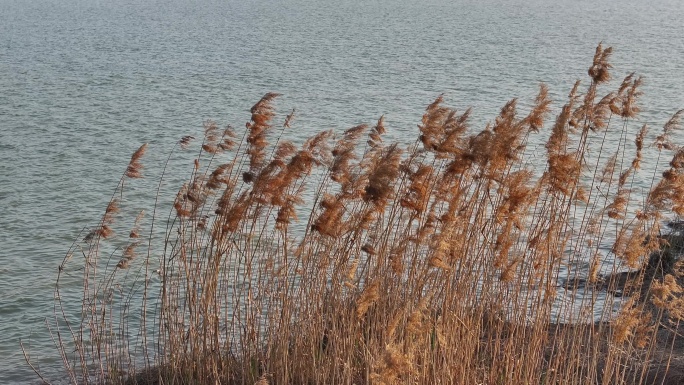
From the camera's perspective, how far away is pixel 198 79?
76.0ft

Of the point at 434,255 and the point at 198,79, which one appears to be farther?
the point at 198,79

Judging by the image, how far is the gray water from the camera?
11.8 m

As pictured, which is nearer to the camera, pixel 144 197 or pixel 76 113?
pixel 144 197

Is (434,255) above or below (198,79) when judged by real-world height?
above

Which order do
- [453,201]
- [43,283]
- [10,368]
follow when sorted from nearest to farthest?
[453,201] → [10,368] → [43,283]

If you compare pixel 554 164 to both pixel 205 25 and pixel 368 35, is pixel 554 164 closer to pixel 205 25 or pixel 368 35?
pixel 368 35

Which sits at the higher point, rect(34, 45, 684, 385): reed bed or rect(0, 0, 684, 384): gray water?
rect(34, 45, 684, 385): reed bed

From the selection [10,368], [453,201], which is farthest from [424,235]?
[10,368]

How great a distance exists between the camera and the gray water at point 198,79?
38.6ft

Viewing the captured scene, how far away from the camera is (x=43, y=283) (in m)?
9.59

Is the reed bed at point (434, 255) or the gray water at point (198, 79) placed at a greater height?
the reed bed at point (434, 255)

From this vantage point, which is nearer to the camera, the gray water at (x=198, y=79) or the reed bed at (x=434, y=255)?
the reed bed at (x=434, y=255)

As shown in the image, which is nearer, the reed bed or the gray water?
the reed bed

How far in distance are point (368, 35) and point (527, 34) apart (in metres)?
6.19
